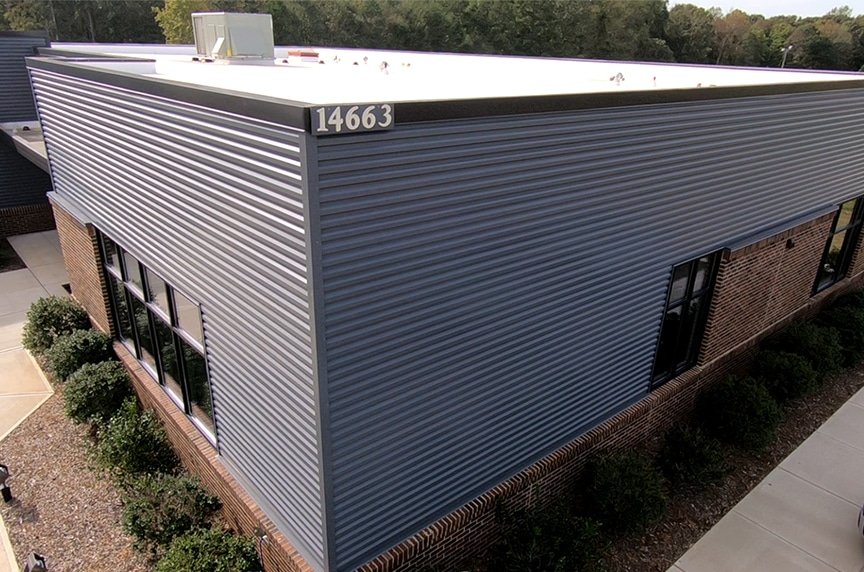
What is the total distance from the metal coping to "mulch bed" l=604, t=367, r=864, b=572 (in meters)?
5.36

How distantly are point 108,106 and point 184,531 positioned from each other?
17.0ft

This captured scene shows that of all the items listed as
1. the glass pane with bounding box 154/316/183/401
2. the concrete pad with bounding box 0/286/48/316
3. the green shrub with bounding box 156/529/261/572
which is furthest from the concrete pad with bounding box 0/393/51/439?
the green shrub with bounding box 156/529/261/572

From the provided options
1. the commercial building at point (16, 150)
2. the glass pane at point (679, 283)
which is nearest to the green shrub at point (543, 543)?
the glass pane at point (679, 283)

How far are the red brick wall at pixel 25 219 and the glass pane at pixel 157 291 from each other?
13029 mm

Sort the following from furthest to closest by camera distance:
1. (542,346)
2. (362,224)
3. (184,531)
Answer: (184,531) → (542,346) → (362,224)

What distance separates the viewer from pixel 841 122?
10273 mm

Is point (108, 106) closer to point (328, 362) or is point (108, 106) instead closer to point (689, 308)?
point (328, 362)

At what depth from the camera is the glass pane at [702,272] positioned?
8695 millimetres

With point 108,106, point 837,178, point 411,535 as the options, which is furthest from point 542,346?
point 837,178

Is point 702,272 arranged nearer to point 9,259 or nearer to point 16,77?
point 9,259

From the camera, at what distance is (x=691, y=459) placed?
8430 millimetres

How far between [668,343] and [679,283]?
98cm

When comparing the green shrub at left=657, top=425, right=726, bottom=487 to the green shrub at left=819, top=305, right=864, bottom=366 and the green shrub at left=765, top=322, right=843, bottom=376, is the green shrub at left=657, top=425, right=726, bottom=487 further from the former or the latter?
the green shrub at left=819, top=305, right=864, bottom=366

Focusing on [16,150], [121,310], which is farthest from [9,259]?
[121,310]
